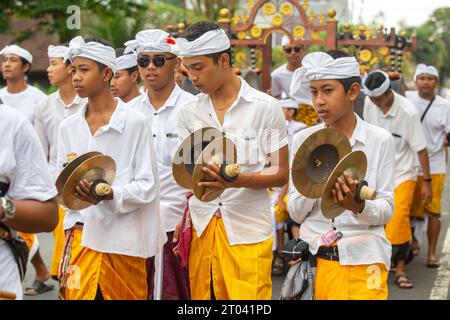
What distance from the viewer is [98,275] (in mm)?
5312

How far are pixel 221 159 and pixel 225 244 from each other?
751mm

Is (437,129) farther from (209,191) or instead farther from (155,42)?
(209,191)

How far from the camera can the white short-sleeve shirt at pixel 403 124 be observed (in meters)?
8.60

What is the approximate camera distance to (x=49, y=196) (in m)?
3.89

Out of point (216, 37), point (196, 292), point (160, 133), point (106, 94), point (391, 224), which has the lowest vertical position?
point (391, 224)

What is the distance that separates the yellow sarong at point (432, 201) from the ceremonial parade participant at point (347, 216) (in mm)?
4678

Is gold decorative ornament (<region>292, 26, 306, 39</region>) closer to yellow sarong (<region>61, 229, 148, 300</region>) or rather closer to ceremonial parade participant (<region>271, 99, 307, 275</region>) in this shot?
ceremonial parade participant (<region>271, 99, 307, 275</region>)

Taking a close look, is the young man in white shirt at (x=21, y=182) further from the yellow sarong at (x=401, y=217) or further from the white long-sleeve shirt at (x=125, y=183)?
the yellow sarong at (x=401, y=217)

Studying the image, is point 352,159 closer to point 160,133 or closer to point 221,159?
point 221,159

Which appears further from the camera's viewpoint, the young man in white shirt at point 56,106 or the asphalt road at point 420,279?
the asphalt road at point 420,279

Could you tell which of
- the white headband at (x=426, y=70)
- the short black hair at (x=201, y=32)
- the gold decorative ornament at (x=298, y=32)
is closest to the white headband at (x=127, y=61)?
the short black hair at (x=201, y=32)

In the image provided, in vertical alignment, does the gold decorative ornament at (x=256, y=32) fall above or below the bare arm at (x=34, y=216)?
below

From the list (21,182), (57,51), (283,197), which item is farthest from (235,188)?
(283,197)
